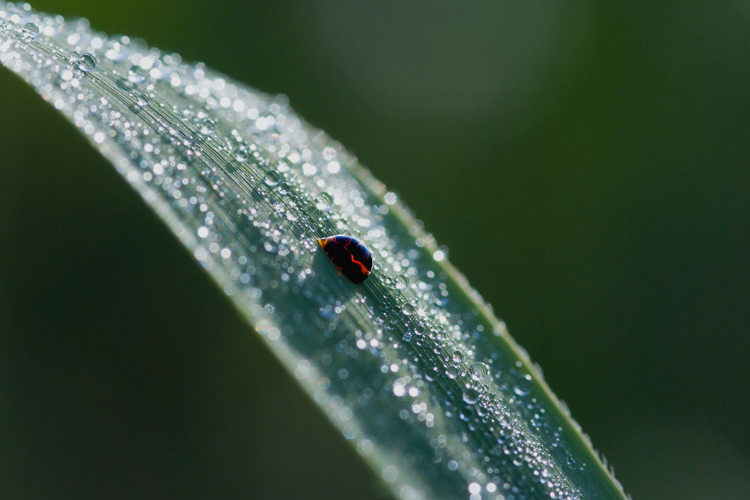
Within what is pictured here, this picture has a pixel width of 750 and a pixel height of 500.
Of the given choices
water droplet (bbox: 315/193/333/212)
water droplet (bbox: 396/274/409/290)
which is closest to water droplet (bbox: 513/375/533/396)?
water droplet (bbox: 396/274/409/290)

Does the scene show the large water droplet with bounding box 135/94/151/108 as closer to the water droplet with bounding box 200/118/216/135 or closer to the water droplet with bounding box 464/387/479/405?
the water droplet with bounding box 200/118/216/135

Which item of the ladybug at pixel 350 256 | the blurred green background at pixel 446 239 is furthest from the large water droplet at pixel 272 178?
the blurred green background at pixel 446 239

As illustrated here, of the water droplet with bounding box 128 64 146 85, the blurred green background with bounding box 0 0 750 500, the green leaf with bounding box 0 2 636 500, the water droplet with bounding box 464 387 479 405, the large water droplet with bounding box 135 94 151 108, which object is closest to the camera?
the green leaf with bounding box 0 2 636 500

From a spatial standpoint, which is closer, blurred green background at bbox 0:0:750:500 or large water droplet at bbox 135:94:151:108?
large water droplet at bbox 135:94:151:108

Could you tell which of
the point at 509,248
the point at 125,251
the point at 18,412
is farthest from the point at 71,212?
the point at 509,248

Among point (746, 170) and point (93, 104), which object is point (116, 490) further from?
point (746, 170)

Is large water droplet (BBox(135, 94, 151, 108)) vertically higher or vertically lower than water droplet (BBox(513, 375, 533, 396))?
higher

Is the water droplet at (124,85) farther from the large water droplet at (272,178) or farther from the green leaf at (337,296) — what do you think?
the large water droplet at (272,178)

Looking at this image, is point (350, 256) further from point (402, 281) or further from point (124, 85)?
point (124, 85)
